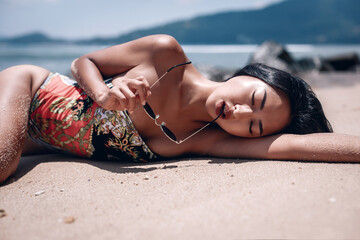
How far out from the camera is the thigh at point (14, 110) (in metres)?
2.19

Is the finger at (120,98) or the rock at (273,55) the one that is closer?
the finger at (120,98)

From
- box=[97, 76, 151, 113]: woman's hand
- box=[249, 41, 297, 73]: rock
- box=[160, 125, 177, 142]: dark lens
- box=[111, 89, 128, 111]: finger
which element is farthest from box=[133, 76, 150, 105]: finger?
box=[249, 41, 297, 73]: rock

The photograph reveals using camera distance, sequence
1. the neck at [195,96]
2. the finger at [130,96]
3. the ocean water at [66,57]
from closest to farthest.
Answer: the finger at [130,96] < the neck at [195,96] < the ocean water at [66,57]

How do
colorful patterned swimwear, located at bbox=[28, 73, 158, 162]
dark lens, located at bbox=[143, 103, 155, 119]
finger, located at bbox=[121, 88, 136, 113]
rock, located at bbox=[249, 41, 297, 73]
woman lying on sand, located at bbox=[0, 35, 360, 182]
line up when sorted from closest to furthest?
finger, located at bbox=[121, 88, 136, 113] < woman lying on sand, located at bbox=[0, 35, 360, 182] < dark lens, located at bbox=[143, 103, 155, 119] < colorful patterned swimwear, located at bbox=[28, 73, 158, 162] < rock, located at bbox=[249, 41, 297, 73]

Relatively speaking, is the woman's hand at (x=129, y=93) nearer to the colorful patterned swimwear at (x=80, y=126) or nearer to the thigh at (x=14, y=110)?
the colorful patterned swimwear at (x=80, y=126)

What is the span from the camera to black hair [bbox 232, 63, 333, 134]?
2449mm

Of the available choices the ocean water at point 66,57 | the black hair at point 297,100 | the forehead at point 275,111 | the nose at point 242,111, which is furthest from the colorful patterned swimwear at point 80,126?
the ocean water at point 66,57

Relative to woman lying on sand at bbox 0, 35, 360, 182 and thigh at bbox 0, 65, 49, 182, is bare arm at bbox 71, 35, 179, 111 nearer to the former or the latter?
woman lying on sand at bbox 0, 35, 360, 182

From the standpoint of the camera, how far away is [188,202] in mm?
1694

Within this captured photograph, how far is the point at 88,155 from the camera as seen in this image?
9.07 feet

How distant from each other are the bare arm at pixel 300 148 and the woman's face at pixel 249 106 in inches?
4.3

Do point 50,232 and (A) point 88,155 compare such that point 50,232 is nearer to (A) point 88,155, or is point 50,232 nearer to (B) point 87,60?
(A) point 88,155

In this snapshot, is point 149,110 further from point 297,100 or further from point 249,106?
point 297,100

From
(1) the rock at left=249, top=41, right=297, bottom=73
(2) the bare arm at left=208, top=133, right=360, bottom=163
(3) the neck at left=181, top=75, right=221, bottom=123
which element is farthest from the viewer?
(1) the rock at left=249, top=41, right=297, bottom=73
